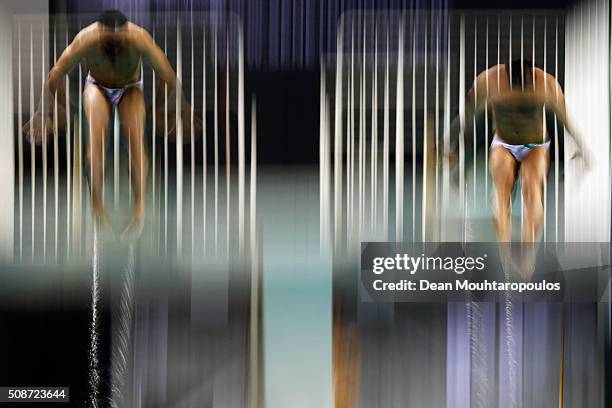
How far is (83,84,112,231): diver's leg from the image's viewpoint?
204 centimetres

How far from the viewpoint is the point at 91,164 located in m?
2.05

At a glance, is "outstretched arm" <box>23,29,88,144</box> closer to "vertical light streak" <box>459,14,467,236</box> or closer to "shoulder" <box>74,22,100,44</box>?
"shoulder" <box>74,22,100,44</box>

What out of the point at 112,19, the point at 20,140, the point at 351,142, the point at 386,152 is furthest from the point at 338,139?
the point at 20,140

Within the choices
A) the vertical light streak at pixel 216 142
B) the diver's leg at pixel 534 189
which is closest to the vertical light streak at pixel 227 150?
the vertical light streak at pixel 216 142

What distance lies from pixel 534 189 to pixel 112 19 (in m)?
1.55

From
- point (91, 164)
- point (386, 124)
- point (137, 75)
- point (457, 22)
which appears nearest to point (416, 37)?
point (457, 22)

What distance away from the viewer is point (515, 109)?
2045 mm

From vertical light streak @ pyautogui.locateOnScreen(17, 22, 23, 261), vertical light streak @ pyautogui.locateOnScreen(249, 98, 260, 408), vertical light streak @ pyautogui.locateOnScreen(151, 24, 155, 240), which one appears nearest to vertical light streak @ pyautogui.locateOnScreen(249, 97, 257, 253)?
vertical light streak @ pyautogui.locateOnScreen(249, 98, 260, 408)

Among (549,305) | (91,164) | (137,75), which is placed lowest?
(549,305)

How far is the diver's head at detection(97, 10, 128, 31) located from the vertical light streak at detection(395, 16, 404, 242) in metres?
0.94

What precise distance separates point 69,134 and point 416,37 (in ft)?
4.03

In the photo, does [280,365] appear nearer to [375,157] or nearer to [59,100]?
[375,157]

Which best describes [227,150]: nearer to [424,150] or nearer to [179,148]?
[179,148]

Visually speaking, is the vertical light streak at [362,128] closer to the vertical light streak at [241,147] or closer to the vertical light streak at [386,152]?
the vertical light streak at [386,152]
